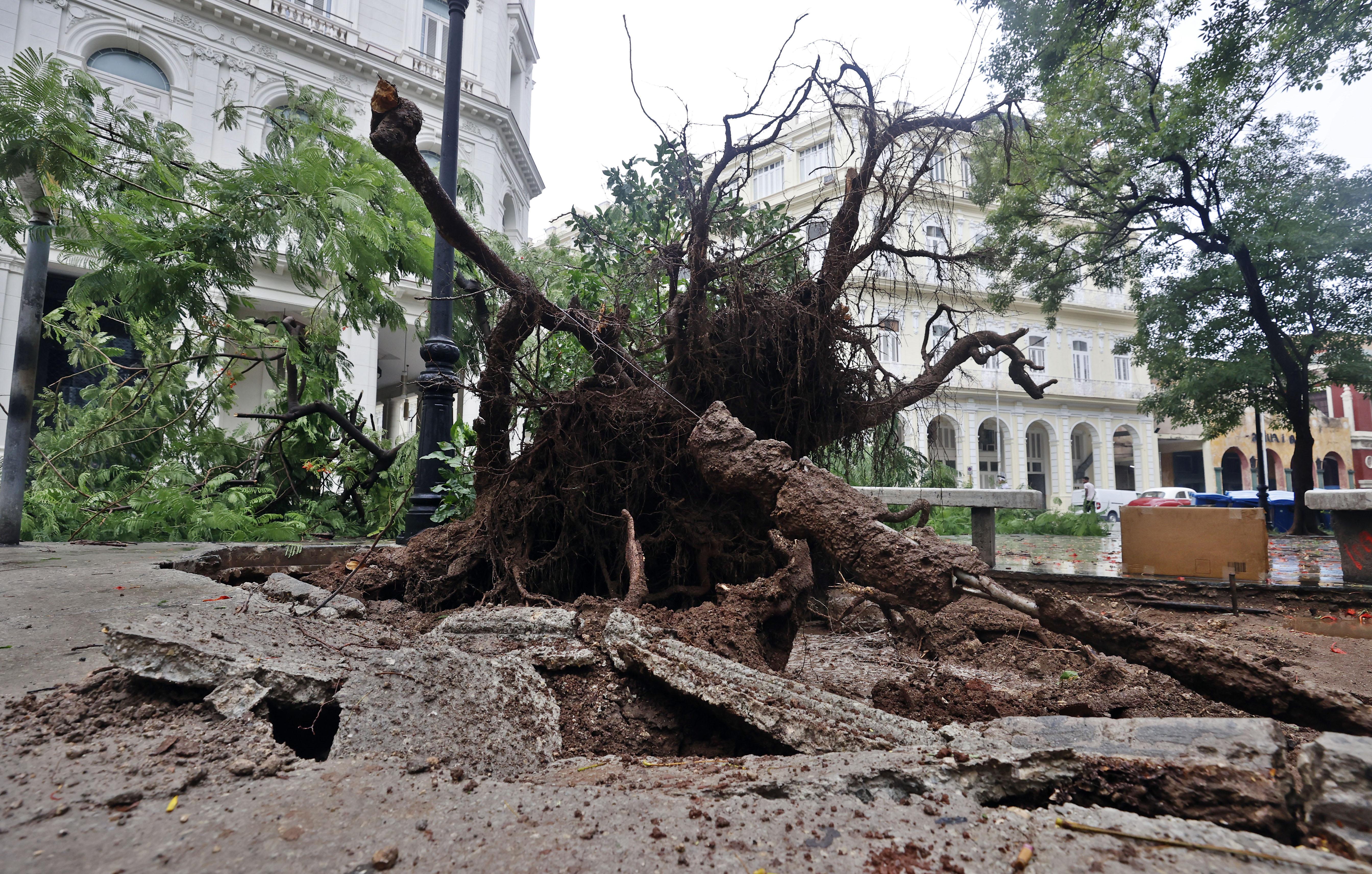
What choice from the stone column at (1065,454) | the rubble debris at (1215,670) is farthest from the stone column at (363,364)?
the stone column at (1065,454)

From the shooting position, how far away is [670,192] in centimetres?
669

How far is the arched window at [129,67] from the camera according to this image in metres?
14.4

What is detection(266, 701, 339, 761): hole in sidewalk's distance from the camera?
7.54ft

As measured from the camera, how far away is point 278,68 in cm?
1627

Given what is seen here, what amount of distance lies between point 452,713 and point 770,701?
1116mm

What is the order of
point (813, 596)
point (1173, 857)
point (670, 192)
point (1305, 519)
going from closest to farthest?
point (1173, 857)
point (813, 596)
point (670, 192)
point (1305, 519)

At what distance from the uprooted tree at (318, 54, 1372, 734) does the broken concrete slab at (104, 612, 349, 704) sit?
5.04ft

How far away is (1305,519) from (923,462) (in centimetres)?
1601

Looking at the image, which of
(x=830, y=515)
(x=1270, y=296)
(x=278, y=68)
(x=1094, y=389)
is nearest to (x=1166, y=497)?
(x=1094, y=389)

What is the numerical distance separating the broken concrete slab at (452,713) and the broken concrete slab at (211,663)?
0.11 meters

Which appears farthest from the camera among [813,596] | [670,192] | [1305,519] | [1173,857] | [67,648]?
[1305,519]

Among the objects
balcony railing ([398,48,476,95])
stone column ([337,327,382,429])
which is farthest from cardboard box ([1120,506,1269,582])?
balcony railing ([398,48,476,95])

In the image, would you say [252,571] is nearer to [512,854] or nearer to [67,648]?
[67,648]

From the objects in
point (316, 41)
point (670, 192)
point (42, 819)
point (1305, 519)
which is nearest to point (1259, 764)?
point (42, 819)
